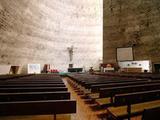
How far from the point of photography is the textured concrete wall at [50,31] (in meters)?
12.0

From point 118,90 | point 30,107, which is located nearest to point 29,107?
point 30,107

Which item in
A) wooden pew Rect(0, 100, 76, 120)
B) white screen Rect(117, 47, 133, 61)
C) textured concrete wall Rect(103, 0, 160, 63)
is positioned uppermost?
textured concrete wall Rect(103, 0, 160, 63)

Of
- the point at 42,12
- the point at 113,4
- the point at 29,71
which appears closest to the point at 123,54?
the point at 113,4

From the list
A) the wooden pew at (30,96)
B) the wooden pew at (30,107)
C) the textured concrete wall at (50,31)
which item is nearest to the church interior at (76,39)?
the textured concrete wall at (50,31)

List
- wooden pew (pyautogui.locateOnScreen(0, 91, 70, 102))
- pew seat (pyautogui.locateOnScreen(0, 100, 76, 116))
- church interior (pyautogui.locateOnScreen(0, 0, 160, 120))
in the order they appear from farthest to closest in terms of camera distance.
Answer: church interior (pyautogui.locateOnScreen(0, 0, 160, 120))
wooden pew (pyautogui.locateOnScreen(0, 91, 70, 102))
pew seat (pyautogui.locateOnScreen(0, 100, 76, 116))

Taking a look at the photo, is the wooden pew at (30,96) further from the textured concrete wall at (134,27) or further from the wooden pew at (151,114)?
the textured concrete wall at (134,27)

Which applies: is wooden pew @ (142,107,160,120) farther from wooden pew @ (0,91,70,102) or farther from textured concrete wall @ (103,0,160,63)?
textured concrete wall @ (103,0,160,63)

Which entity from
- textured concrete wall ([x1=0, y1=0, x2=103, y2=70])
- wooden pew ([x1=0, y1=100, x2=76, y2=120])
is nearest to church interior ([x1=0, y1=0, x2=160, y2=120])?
textured concrete wall ([x1=0, y1=0, x2=103, y2=70])

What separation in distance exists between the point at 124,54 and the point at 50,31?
7746 millimetres

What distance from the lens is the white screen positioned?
41.1 feet

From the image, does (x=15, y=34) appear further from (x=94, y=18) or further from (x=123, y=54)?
(x=94, y=18)

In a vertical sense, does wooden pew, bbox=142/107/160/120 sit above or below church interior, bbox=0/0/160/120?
below

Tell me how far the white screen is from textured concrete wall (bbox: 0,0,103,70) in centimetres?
668

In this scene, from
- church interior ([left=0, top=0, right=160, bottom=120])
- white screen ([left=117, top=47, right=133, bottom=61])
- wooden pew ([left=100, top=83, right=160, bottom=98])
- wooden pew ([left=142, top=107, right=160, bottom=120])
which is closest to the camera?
wooden pew ([left=142, top=107, right=160, bottom=120])
